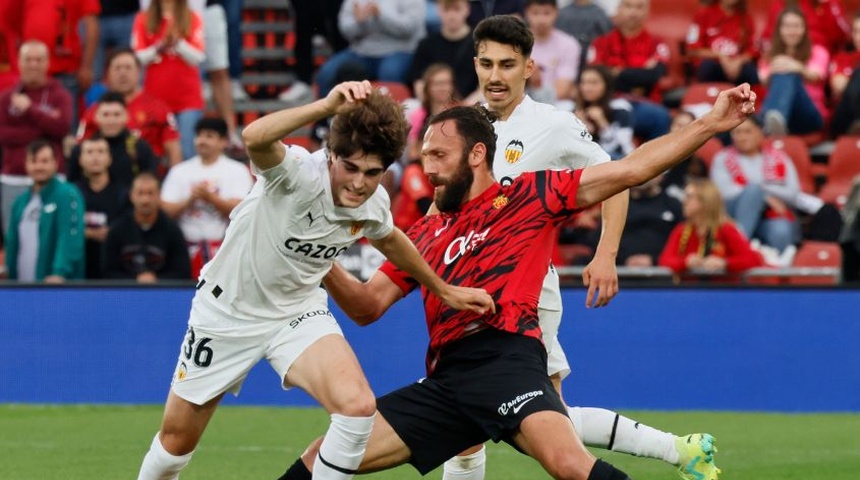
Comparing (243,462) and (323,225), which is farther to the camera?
(243,462)

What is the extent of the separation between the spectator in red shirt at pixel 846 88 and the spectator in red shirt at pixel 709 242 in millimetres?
2726

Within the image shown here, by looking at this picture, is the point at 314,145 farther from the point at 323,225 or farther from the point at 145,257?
the point at 323,225

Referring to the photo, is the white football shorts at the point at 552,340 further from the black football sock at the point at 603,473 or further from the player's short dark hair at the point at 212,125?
the player's short dark hair at the point at 212,125

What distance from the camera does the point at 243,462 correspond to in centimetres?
995

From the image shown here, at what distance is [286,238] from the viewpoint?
682 centimetres

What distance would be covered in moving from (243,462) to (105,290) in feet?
12.0

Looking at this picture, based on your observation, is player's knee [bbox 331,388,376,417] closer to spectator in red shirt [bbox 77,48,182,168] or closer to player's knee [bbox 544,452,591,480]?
player's knee [bbox 544,452,591,480]

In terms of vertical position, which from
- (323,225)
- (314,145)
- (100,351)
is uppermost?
(323,225)

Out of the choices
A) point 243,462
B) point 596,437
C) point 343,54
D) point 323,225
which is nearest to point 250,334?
point 323,225

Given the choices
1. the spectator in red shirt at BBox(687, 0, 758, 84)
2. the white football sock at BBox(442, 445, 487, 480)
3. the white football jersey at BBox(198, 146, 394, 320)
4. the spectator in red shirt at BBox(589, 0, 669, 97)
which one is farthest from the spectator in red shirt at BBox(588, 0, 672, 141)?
the white football jersey at BBox(198, 146, 394, 320)

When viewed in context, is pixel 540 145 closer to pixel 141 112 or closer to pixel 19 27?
pixel 141 112

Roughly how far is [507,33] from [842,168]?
8.37 meters

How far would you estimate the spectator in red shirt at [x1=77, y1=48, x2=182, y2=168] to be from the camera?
15.2m

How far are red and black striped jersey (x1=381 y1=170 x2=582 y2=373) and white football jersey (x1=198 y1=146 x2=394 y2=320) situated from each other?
35 cm
